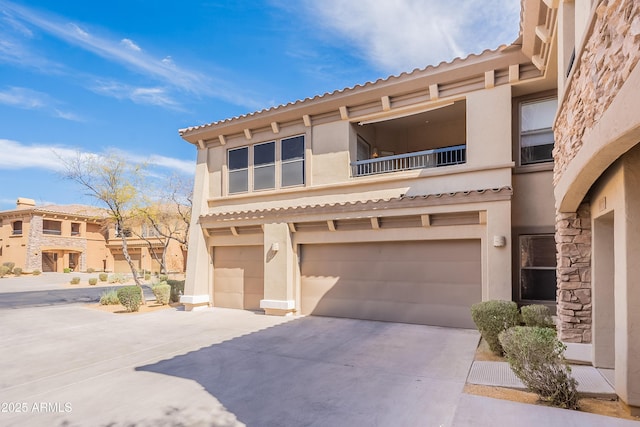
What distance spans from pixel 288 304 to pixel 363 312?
8.37ft

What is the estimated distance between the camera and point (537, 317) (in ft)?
24.0

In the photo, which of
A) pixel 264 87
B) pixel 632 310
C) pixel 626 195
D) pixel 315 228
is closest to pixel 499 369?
pixel 632 310

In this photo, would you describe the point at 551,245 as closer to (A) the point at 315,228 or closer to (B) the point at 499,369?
(B) the point at 499,369

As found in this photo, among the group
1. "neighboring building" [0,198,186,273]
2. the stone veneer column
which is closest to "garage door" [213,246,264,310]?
the stone veneer column

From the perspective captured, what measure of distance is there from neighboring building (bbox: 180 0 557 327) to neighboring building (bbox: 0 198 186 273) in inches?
989

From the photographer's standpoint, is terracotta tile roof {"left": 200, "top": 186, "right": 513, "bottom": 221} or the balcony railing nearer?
terracotta tile roof {"left": 200, "top": 186, "right": 513, "bottom": 221}

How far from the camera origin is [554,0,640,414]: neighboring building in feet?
9.95

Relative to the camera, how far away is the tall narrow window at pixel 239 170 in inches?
537

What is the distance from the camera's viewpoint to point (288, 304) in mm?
11750

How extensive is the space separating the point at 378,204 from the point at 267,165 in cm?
482

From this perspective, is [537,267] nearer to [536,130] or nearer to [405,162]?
[536,130]

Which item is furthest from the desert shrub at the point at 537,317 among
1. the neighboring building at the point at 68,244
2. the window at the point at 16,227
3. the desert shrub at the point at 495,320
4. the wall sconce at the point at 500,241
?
the window at the point at 16,227

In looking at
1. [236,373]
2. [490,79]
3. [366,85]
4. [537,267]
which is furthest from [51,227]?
[537,267]

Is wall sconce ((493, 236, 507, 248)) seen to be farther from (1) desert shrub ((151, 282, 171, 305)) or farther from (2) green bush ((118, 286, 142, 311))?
(1) desert shrub ((151, 282, 171, 305))
